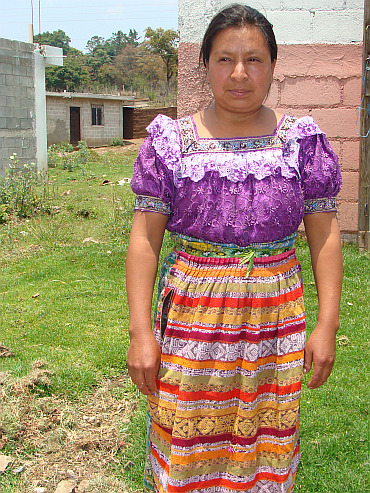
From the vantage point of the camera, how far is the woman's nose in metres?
1.69

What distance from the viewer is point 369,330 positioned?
4070mm

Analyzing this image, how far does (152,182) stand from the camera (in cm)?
171

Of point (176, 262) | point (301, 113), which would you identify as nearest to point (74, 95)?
point (301, 113)

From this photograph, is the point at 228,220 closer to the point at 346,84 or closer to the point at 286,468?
→ the point at 286,468

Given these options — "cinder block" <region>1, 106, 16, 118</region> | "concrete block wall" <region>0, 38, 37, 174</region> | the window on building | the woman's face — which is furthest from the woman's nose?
the window on building

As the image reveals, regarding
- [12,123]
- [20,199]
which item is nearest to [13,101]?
[12,123]

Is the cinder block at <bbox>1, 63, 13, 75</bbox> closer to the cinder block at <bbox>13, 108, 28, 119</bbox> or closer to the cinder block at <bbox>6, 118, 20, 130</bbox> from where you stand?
the cinder block at <bbox>13, 108, 28, 119</bbox>

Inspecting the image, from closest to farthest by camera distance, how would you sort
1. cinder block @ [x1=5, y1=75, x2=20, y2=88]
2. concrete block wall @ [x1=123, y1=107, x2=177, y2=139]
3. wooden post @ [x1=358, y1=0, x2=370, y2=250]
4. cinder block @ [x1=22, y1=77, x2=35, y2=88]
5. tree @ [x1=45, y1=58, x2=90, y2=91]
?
1. wooden post @ [x1=358, y1=0, x2=370, y2=250]
2. cinder block @ [x1=5, y1=75, x2=20, y2=88]
3. cinder block @ [x1=22, y1=77, x2=35, y2=88]
4. concrete block wall @ [x1=123, y1=107, x2=177, y2=139]
5. tree @ [x1=45, y1=58, x2=90, y2=91]

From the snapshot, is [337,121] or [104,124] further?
[104,124]

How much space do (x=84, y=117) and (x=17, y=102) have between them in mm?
13617

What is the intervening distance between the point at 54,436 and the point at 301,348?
1630 mm

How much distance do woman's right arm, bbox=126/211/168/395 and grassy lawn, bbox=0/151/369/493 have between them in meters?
1.08

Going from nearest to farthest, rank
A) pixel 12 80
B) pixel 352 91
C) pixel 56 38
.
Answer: pixel 352 91 → pixel 12 80 → pixel 56 38

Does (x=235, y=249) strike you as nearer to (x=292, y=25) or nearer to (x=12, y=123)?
(x=292, y=25)
